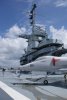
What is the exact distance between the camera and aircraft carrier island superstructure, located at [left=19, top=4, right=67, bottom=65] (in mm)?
85312

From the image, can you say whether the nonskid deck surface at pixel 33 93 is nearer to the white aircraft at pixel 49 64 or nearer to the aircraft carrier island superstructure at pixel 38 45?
the white aircraft at pixel 49 64

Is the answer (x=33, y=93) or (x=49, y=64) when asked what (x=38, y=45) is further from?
(x=33, y=93)

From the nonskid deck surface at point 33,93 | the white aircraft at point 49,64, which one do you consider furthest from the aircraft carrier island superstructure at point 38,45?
the nonskid deck surface at point 33,93

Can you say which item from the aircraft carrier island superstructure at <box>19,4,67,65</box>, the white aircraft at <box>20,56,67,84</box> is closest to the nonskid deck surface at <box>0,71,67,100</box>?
the white aircraft at <box>20,56,67,84</box>

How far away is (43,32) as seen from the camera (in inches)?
3752

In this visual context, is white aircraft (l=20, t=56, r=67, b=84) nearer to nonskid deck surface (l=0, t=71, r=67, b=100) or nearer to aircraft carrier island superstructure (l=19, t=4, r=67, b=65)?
nonskid deck surface (l=0, t=71, r=67, b=100)

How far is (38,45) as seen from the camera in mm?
91812

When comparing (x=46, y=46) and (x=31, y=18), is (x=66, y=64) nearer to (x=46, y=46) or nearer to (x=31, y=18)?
(x=46, y=46)

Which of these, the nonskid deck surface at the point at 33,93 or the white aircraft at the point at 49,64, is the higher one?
the white aircraft at the point at 49,64

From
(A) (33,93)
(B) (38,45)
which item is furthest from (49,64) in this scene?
(B) (38,45)

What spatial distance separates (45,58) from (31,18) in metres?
71.6

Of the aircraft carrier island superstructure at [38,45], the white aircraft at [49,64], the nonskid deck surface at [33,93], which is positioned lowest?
the nonskid deck surface at [33,93]

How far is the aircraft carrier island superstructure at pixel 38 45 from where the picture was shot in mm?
85312

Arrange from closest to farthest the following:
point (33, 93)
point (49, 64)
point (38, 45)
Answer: point (33, 93), point (49, 64), point (38, 45)
